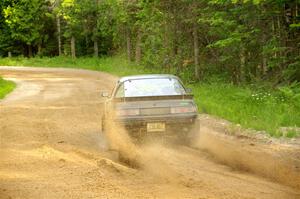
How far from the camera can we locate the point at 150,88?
10.9 m

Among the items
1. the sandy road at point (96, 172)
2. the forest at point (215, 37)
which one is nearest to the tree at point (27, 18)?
the forest at point (215, 37)

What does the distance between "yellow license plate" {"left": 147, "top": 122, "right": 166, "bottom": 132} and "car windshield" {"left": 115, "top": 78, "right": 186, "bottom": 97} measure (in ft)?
3.00

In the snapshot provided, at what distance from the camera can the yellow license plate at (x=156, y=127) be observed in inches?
392

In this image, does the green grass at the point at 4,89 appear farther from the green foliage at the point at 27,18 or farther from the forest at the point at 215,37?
the green foliage at the point at 27,18

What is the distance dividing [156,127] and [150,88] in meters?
1.23

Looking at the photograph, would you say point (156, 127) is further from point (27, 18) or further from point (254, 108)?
point (27, 18)

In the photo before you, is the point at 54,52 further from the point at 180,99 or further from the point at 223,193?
the point at 223,193

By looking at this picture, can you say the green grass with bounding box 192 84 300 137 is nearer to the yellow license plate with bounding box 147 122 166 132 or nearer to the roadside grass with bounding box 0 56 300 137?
the roadside grass with bounding box 0 56 300 137

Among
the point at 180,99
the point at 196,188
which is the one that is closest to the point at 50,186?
the point at 196,188

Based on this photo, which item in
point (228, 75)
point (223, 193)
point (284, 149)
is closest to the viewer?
point (223, 193)

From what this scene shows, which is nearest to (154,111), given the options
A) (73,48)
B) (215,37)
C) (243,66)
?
(243,66)

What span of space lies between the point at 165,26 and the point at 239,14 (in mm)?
7431

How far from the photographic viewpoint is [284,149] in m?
9.78

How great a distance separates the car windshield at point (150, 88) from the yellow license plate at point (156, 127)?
3.00 feet
